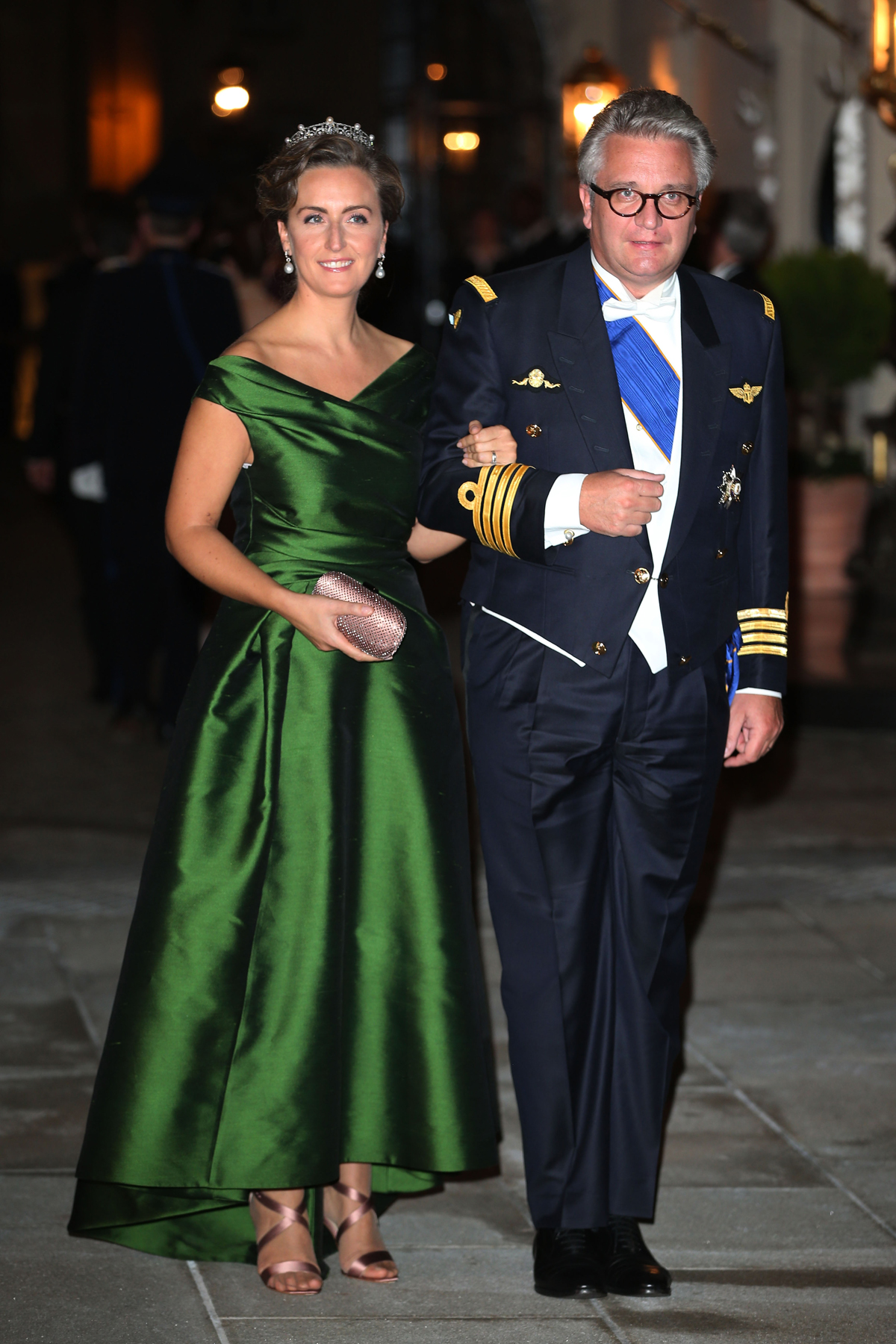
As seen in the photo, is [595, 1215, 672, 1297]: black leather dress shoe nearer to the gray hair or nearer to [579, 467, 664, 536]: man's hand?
[579, 467, 664, 536]: man's hand

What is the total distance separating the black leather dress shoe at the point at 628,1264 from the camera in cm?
326

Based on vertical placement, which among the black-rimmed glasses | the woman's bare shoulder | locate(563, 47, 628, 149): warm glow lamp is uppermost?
locate(563, 47, 628, 149): warm glow lamp

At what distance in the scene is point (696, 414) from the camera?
3172 millimetres

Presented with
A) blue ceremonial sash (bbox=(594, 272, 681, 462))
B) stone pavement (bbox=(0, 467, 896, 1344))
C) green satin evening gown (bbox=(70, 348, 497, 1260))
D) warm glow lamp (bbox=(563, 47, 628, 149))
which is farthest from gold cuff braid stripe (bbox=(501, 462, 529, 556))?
warm glow lamp (bbox=(563, 47, 628, 149))

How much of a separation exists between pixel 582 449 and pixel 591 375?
123mm

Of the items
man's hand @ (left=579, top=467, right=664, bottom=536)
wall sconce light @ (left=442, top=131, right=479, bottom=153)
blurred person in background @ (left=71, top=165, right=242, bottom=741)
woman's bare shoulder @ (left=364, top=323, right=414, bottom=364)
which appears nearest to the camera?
man's hand @ (left=579, top=467, right=664, bottom=536)

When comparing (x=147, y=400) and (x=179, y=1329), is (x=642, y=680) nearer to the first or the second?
(x=179, y=1329)

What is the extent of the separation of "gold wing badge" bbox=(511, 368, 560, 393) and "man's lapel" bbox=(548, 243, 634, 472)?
22 mm

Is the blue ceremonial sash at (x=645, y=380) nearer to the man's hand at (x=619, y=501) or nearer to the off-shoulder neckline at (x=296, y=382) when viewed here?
the man's hand at (x=619, y=501)

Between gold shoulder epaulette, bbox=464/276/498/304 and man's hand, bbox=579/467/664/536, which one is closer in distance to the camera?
man's hand, bbox=579/467/664/536

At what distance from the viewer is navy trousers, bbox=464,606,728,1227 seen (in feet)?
10.5

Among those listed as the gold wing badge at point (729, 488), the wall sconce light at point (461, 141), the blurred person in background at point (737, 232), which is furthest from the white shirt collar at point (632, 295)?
the wall sconce light at point (461, 141)

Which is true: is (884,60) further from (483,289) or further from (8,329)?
(8,329)

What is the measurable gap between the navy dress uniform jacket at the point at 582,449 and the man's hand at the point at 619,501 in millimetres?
80
